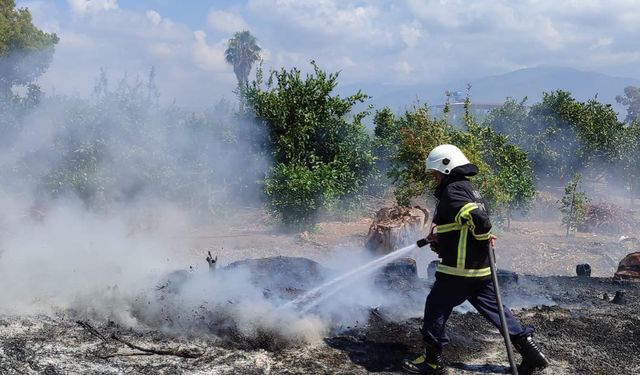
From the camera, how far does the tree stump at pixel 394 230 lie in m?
10.0

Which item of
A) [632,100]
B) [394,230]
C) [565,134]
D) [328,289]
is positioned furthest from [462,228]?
[632,100]

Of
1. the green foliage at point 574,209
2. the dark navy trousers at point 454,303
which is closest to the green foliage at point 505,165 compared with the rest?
the green foliage at point 574,209

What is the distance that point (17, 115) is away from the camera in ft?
38.6

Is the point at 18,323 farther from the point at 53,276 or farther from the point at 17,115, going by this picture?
the point at 17,115

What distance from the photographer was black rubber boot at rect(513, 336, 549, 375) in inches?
163

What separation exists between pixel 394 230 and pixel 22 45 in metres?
16.3

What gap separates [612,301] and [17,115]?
39.4 feet

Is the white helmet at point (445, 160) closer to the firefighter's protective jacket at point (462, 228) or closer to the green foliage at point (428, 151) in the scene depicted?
the firefighter's protective jacket at point (462, 228)

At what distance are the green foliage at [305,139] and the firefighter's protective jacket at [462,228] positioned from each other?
830 cm

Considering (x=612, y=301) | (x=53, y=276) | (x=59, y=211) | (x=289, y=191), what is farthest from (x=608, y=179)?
(x=53, y=276)

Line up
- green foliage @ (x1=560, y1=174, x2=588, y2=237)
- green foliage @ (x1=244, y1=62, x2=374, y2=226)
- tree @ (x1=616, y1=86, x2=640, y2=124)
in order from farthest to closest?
tree @ (x1=616, y1=86, x2=640, y2=124) < green foliage @ (x1=560, y1=174, x2=588, y2=237) < green foliage @ (x1=244, y1=62, x2=374, y2=226)

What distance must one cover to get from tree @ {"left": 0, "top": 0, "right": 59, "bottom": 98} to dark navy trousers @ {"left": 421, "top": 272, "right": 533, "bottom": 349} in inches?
631

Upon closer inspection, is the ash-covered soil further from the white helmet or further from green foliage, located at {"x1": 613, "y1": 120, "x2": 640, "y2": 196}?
green foliage, located at {"x1": 613, "y1": 120, "x2": 640, "y2": 196}

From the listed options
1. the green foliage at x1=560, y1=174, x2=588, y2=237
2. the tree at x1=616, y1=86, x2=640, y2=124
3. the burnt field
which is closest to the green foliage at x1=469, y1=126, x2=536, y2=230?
the green foliage at x1=560, y1=174, x2=588, y2=237
